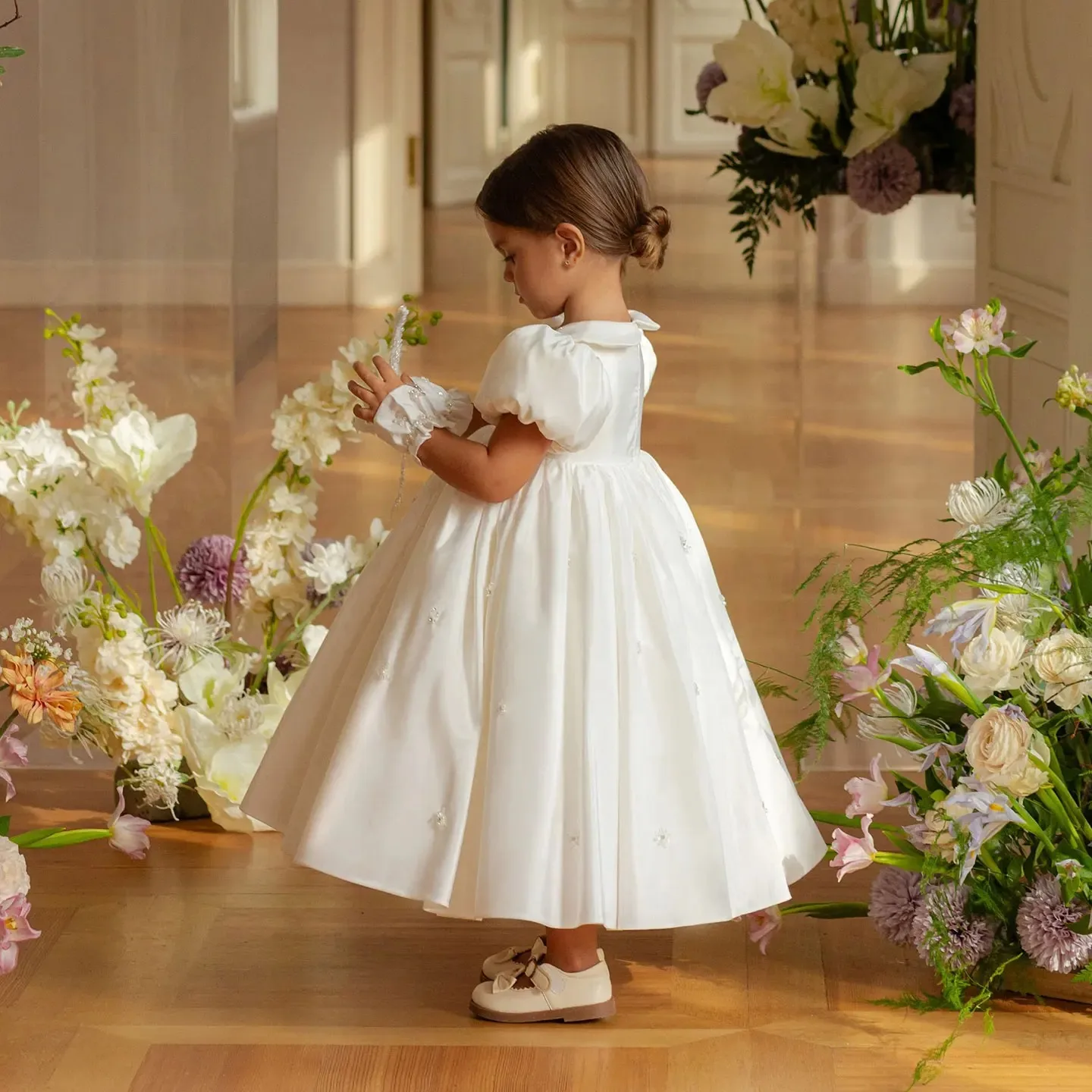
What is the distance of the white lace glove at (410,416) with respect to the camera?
1.97 m

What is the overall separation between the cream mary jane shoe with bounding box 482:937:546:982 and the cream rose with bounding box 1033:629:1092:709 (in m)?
0.64

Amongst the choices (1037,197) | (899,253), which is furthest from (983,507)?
(899,253)

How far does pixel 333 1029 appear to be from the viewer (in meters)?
2.02

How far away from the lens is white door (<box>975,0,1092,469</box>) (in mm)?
2607

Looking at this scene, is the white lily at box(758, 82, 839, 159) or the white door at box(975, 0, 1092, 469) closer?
the white door at box(975, 0, 1092, 469)

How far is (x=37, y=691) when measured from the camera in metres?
1.97

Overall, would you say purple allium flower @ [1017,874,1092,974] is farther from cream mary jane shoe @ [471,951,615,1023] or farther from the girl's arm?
the girl's arm

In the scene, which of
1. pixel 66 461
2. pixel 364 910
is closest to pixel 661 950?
pixel 364 910

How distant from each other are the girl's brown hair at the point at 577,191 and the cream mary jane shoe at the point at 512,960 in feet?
2.56

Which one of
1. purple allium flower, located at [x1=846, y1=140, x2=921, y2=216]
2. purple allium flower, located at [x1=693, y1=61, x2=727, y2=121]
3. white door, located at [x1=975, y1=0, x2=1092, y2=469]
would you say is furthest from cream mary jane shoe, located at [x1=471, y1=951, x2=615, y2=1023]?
purple allium flower, located at [x1=693, y1=61, x2=727, y2=121]

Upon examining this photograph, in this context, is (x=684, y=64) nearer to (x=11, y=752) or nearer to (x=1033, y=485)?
(x=1033, y=485)

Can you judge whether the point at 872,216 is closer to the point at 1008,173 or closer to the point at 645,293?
the point at 1008,173

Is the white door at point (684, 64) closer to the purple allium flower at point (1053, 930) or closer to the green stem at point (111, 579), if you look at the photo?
the green stem at point (111, 579)

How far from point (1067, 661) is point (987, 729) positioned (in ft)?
0.37
